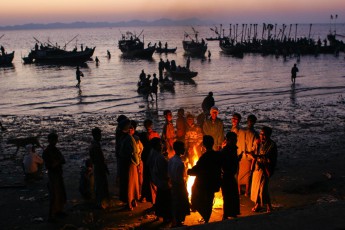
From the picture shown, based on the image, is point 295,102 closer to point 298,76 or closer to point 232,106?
point 232,106

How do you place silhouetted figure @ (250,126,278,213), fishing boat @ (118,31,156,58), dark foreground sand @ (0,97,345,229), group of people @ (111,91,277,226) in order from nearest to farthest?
dark foreground sand @ (0,97,345,229), group of people @ (111,91,277,226), silhouetted figure @ (250,126,278,213), fishing boat @ (118,31,156,58)

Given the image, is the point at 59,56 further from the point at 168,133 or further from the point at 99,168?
the point at 99,168

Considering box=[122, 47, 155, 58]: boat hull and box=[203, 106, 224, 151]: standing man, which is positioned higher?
box=[203, 106, 224, 151]: standing man

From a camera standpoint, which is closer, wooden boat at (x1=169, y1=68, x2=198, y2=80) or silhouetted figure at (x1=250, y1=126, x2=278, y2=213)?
silhouetted figure at (x1=250, y1=126, x2=278, y2=213)

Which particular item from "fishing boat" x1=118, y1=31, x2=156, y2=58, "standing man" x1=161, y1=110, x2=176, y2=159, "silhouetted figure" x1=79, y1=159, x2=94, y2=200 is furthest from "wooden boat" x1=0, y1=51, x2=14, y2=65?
"standing man" x1=161, y1=110, x2=176, y2=159

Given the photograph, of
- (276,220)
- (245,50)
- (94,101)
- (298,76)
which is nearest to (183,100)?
(94,101)

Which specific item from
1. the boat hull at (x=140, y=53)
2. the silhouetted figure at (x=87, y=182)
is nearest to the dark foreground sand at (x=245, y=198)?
the silhouetted figure at (x=87, y=182)

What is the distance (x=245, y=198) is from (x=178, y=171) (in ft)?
7.60

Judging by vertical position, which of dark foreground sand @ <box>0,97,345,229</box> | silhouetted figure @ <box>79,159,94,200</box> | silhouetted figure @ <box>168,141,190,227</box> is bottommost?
dark foreground sand @ <box>0,97,345,229</box>

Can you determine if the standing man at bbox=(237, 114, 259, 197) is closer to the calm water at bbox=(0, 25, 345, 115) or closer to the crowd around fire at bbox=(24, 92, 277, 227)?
the crowd around fire at bbox=(24, 92, 277, 227)

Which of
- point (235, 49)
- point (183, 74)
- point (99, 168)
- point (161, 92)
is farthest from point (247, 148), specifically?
point (235, 49)

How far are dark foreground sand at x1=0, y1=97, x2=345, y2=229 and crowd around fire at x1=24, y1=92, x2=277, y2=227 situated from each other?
12.7 inches

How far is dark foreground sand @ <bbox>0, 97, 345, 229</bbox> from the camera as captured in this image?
143 inches

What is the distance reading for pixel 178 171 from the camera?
19.1 feet
